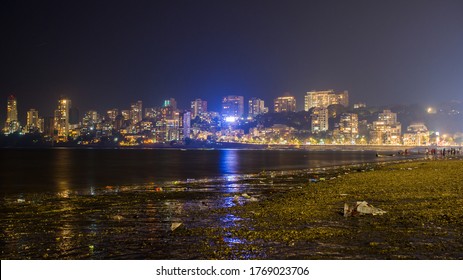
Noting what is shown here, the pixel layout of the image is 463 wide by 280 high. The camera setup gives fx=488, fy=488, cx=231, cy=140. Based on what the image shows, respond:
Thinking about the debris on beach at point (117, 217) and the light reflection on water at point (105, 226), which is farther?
the debris on beach at point (117, 217)

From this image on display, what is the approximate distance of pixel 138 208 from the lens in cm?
1555

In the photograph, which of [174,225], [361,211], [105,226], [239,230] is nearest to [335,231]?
[239,230]

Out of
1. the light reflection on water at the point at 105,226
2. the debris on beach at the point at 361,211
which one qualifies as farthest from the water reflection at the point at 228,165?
the debris on beach at the point at 361,211

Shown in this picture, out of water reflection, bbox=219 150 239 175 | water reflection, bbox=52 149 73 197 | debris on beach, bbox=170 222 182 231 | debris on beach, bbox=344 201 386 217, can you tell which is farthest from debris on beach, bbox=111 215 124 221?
water reflection, bbox=219 150 239 175

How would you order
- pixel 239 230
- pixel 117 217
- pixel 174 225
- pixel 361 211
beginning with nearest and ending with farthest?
1. pixel 239 230
2. pixel 174 225
3. pixel 361 211
4. pixel 117 217

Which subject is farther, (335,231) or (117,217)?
(117,217)

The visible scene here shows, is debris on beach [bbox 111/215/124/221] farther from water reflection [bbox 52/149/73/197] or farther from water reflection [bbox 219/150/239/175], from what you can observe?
water reflection [bbox 219/150/239/175]

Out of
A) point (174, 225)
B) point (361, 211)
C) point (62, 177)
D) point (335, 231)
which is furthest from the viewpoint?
point (62, 177)

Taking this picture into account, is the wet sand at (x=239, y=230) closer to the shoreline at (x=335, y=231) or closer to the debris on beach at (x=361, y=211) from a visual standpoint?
the shoreline at (x=335, y=231)

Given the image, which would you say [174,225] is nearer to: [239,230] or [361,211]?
[239,230]

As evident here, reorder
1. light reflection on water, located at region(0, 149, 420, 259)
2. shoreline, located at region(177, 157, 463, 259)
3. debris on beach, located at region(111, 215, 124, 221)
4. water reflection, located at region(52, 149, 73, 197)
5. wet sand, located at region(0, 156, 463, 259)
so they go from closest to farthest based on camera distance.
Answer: shoreline, located at region(177, 157, 463, 259) < wet sand, located at region(0, 156, 463, 259) < light reflection on water, located at region(0, 149, 420, 259) < debris on beach, located at region(111, 215, 124, 221) < water reflection, located at region(52, 149, 73, 197)

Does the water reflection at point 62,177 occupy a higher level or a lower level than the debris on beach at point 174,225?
lower
